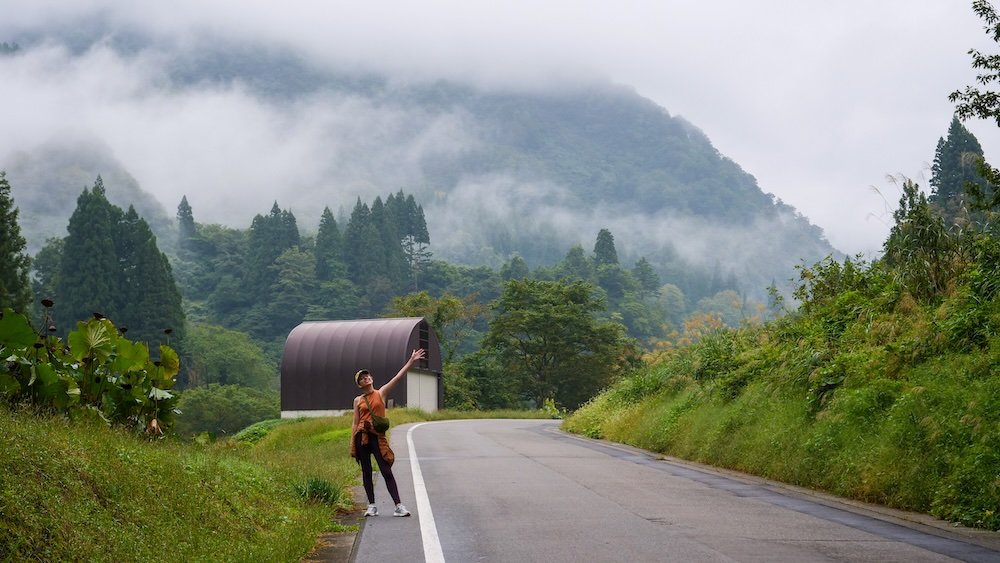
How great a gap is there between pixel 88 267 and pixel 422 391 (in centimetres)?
3570

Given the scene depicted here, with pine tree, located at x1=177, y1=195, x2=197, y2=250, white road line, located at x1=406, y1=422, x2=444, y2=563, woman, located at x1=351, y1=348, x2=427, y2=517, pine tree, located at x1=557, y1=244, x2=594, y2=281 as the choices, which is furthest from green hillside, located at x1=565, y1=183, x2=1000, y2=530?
pine tree, located at x1=177, y1=195, x2=197, y2=250

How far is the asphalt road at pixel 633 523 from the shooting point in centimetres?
895

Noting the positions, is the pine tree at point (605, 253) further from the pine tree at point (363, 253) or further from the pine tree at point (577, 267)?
the pine tree at point (363, 253)

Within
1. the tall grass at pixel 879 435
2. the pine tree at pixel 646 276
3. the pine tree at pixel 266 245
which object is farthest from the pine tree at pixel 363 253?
the tall grass at pixel 879 435

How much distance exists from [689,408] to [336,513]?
41.5ft

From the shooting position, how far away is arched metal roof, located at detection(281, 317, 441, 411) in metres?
63.8

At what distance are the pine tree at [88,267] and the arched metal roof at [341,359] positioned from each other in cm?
2367

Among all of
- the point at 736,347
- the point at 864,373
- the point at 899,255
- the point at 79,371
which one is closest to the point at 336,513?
the point at 79,371

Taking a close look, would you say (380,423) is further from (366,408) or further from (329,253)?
(329,253)

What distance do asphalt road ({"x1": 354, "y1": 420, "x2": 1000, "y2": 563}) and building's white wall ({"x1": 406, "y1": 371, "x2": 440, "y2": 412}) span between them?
4489cm

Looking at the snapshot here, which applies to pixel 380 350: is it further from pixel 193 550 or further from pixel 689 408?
pixel 193 550

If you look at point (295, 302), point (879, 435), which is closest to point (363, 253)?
point (295, 302)

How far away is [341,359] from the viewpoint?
6506cm

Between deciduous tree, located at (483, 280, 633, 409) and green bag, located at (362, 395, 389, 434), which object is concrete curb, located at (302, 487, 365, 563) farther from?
deciduous tree, located at (483, 280, 633, 409)
